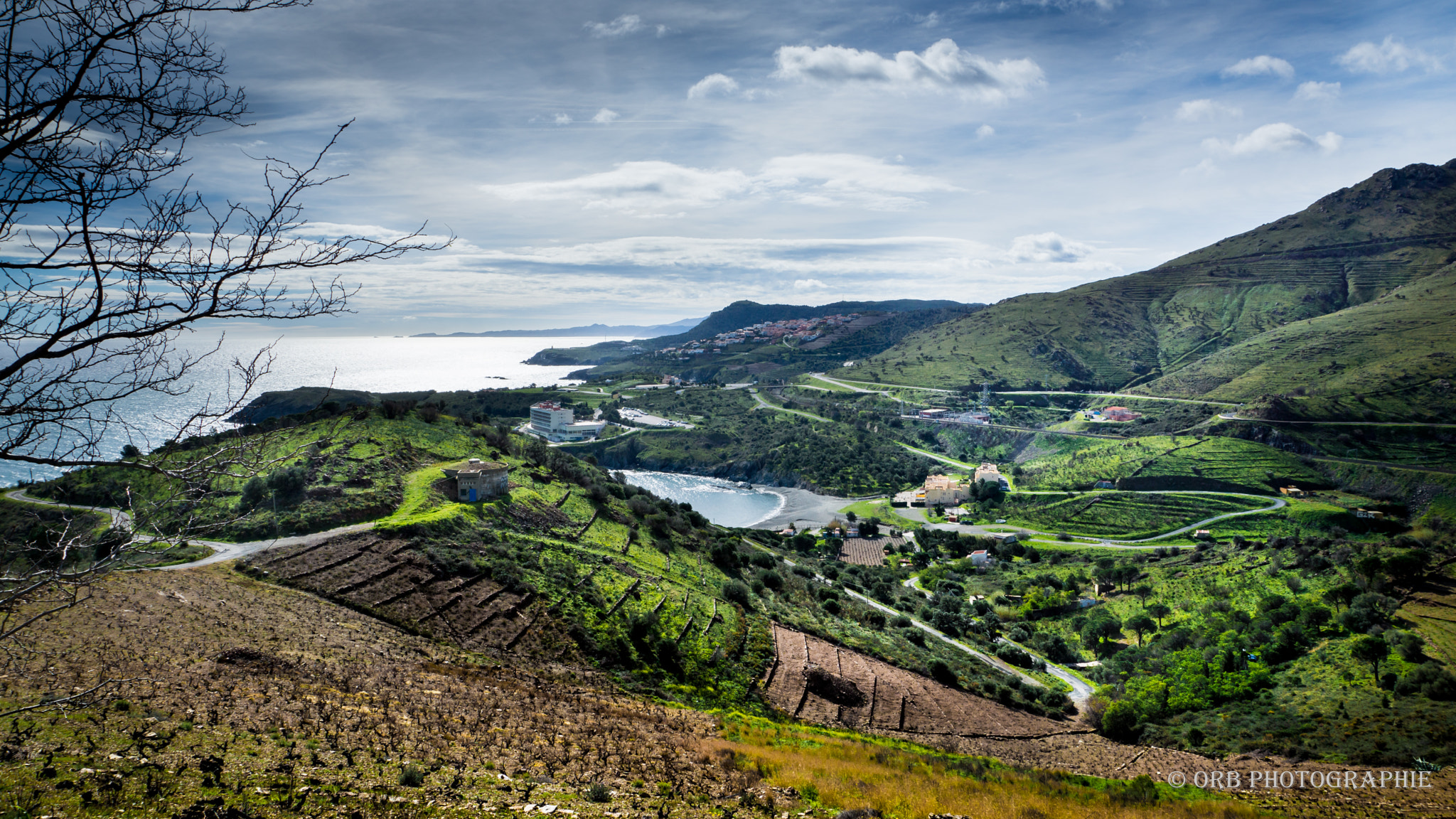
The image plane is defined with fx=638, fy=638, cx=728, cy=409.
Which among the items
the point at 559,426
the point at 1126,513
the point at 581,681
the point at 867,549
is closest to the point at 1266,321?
the point at 1126,513

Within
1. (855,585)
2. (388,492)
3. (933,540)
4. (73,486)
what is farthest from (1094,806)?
(933,540)

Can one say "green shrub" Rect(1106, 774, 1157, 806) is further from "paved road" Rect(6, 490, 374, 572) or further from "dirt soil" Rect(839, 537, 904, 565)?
"dirt soil" Rect(839, 537, 904, 565)

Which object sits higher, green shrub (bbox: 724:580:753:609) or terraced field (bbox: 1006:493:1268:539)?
green shrub (bbox: 724:580:753:609)

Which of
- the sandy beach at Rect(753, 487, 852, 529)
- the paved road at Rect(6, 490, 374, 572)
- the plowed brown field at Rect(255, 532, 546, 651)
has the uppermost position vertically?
the paved road at Rect(6, 490, 374, 572)

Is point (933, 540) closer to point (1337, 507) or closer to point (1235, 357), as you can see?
point (1337, 507)

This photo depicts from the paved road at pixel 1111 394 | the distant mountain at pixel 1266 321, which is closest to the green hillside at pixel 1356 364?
the distant mountain at pixel 1266 321

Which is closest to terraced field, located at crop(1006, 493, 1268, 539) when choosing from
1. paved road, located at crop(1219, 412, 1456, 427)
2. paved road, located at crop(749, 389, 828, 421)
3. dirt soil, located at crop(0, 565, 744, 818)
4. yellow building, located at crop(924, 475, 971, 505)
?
yellow building, located at crop(924, 475, 971, 505)

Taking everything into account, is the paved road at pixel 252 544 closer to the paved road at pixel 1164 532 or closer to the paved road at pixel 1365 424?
the paved road at pixel 1164 532

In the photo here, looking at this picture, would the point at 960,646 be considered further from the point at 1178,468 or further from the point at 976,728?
the point at 1178,468
